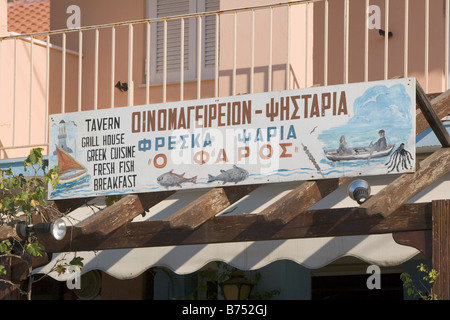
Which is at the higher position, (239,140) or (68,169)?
(239,140)

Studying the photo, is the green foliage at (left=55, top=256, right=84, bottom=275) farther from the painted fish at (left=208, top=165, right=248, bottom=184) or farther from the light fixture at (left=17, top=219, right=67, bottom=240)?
the painted fish at (left=208, top=165, right=248, bottom=184)

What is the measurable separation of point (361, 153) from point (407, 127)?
0.41m

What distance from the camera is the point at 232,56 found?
1066 cm

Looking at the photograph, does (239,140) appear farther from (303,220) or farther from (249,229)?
(303,220)

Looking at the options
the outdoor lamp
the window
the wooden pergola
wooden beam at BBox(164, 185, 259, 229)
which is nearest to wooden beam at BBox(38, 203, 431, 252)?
the wooden pergola

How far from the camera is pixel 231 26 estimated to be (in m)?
10.7

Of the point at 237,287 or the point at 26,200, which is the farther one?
the point at 237,287

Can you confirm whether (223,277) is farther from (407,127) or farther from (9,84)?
(407,127)

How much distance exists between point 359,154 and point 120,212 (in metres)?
2.02

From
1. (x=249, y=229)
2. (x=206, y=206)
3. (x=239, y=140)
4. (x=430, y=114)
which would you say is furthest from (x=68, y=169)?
(x=430, y=114)

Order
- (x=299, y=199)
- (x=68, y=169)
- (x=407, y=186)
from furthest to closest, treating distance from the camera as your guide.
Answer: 1. (x=68, y=169)
2. (x=299, y=199)
3. (x=407, y=186)

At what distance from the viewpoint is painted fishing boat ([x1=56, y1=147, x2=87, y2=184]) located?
9.45 metres

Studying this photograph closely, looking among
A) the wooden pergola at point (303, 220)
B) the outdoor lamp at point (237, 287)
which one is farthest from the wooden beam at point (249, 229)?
the outdoor lamp at point (237, 287)

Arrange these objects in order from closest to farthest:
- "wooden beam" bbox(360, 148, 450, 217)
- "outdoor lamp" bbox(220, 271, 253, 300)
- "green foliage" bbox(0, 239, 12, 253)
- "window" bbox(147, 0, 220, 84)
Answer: "wooden beam" bbox(360, 148, 450, 217)
"green foliage" bbox(0, 239, 12, 253)
"outdoor lamp" bbox(220, 271, 253, 300)
"window" bbox(147, 0, 220, 84)
